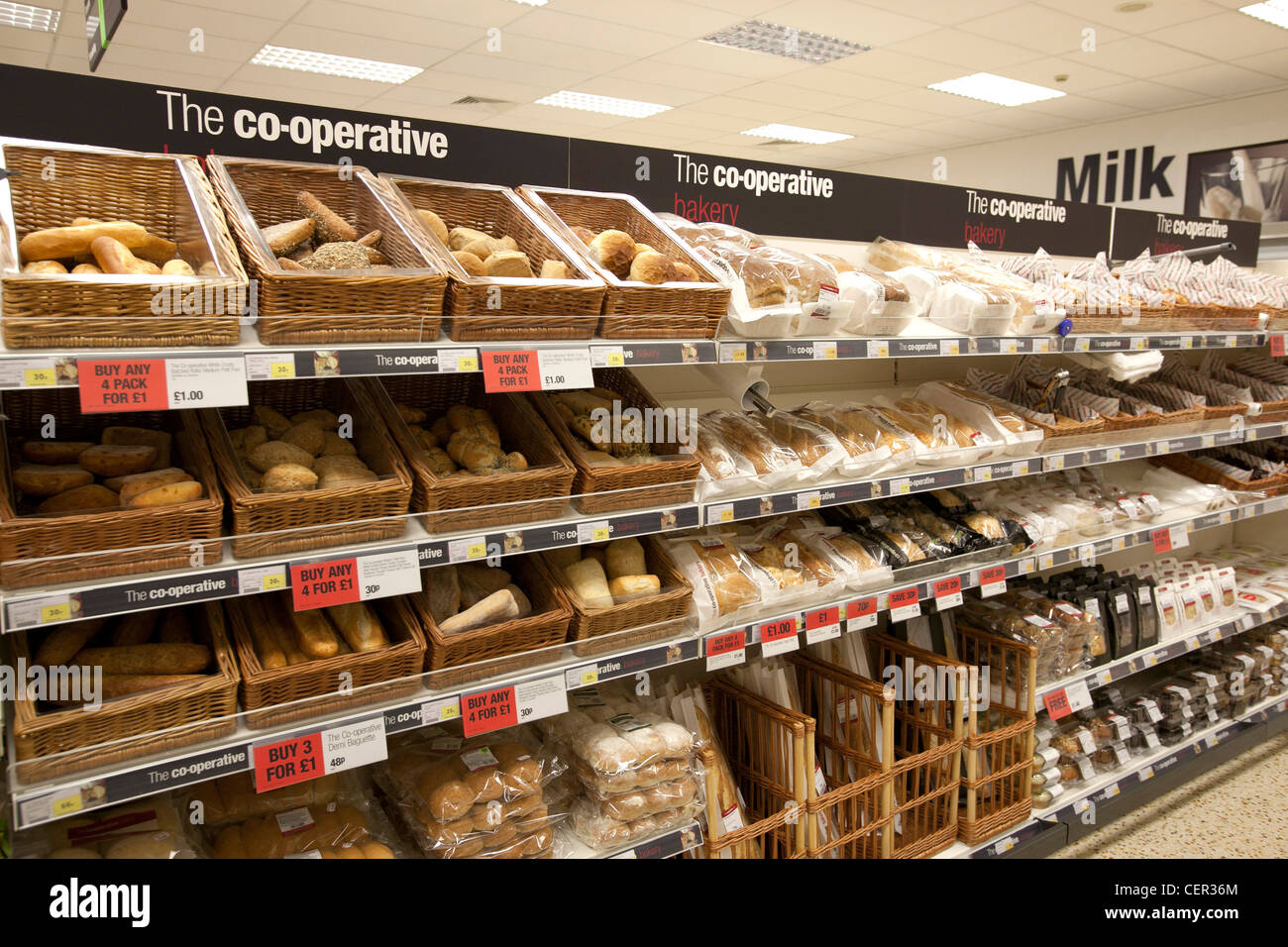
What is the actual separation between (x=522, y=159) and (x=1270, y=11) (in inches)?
244

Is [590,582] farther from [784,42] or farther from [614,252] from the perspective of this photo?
[784,42]

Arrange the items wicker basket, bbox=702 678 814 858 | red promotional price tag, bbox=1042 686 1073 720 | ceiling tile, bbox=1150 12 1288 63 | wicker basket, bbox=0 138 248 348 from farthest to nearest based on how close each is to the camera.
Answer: ceiling tile, bbox=1150 12 1288 63 < red promotional price tag, bbox=1042 686 1073 720 < wicker basket, bbox=702 678 814 858 < wicker basket, bbox=0 138 248 348

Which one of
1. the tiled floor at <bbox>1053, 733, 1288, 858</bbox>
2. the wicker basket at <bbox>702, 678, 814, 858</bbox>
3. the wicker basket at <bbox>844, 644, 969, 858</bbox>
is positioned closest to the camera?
the wicker basket at <bbox>702, 678, 814, 858</bbox>

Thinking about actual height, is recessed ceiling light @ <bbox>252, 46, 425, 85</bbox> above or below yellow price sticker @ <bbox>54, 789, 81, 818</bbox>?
above

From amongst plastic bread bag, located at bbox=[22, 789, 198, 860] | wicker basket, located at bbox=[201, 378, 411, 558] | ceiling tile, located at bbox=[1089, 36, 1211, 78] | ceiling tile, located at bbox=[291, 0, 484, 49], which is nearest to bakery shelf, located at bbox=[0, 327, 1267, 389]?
wicker basket, located at bbox=[201, 378, 411, 558]

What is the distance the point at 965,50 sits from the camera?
703 centimetres

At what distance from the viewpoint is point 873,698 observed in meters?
2.48

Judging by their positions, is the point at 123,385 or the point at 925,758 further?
the point at 925,758

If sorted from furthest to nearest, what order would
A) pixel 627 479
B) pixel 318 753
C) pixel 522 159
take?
pixel 522 159 → pixel 627 479 → pixel 318 753

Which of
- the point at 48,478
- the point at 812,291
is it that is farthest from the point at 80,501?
the point at 812,291

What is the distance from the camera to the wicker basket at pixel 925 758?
2568 mm

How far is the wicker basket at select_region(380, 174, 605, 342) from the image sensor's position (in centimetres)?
173

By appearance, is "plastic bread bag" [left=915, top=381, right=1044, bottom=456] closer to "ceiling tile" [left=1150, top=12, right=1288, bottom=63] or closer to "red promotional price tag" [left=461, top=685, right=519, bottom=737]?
"red promotional price tag" [left=461, top=685, right=519, bottom=737]

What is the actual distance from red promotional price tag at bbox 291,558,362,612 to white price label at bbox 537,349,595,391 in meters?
0.50
